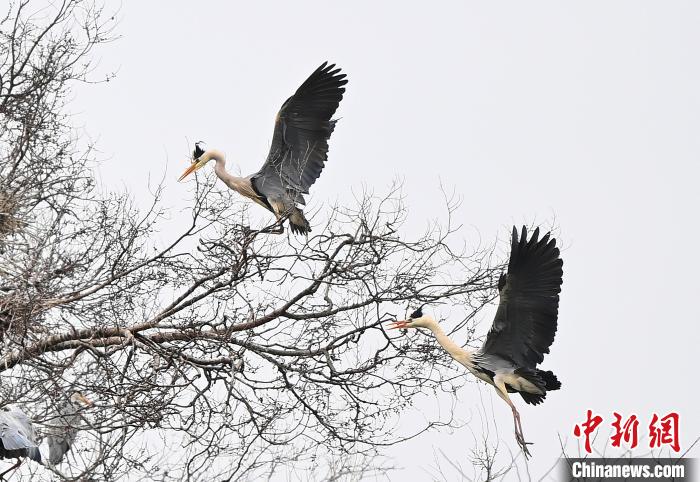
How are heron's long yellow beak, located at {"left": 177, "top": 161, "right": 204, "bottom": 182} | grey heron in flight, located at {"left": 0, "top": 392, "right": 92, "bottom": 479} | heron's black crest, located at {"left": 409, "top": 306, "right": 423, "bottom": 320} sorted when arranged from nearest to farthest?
grey heron in flight, located at {"left": 0, "top": 392, "right": 92, "bottom": 479} → heron's black crest, located at {"left": 409, "top": 306, "right": 423, "bottom": 320} → heron's long yellow beak, located at {"left": 177, "top": 161, "right": 204, "bottom": 182}

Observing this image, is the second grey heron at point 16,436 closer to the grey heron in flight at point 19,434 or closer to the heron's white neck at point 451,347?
the grey heron in flight at point 19,434

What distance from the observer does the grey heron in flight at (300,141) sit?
997cm

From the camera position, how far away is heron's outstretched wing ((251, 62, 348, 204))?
997 centimetres

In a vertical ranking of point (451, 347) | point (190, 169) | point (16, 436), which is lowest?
point (16, 436)

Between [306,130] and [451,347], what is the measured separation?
2.63 meters

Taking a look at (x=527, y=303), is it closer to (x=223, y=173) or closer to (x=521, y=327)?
(x=521, y=327)

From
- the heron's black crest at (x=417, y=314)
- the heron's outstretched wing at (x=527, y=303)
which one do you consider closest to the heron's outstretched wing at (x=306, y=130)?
the heron's black crest at (x=417, y=314)

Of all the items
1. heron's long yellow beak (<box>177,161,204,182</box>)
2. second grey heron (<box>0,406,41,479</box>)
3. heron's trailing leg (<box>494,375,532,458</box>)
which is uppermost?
heron's long yellow beak (<box>177,161,204,182</box>)

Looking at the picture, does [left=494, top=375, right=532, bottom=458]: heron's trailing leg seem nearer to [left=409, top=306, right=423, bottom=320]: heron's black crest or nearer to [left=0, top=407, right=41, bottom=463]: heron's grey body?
[left=409, top=306, right=423, bottom=320]: heron's black crest

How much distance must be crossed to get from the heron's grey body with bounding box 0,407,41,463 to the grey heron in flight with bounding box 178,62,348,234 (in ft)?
10.3

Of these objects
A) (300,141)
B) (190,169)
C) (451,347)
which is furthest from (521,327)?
(190,169)

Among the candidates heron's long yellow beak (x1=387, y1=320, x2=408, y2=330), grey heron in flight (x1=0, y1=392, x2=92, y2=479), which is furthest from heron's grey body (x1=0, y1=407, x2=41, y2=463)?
heron's long yellow beak (x1=387, y1=320, x2=408, y2=330)

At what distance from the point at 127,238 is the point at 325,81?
2.62 m

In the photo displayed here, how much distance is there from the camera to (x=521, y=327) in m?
8.01
